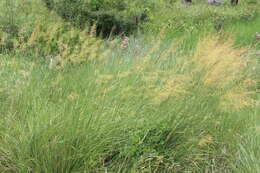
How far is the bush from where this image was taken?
7.02 metres

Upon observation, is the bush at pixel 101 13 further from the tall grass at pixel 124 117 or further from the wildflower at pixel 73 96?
the wildflower at pixel 73 96

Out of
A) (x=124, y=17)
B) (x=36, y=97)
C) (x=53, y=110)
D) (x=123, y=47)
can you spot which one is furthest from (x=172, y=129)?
(x=124, y=17)

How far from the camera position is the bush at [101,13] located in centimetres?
702

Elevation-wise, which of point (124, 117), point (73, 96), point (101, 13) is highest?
point (73, 96)

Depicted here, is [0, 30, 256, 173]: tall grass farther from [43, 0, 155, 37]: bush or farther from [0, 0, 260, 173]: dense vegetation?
[43, 0, 155, 37]: bush

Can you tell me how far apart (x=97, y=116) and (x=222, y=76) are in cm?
129

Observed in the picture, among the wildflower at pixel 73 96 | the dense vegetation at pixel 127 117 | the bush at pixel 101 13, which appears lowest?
the bush at pixel 101 13

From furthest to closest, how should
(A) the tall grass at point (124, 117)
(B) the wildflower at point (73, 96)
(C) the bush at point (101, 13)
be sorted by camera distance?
(C) the bush at point (101, 13)
(B) the wildflower at point (73, 96)
(A) the tall grass at point (124, 117)

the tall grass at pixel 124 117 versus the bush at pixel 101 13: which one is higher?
the tall grass at pixel 124 117

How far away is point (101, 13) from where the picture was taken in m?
6.98

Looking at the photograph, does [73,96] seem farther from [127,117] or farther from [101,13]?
[101,13]

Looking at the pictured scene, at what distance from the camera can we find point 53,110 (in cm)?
258

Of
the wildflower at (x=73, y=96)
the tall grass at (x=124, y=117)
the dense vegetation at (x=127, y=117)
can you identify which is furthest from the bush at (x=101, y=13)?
the wildflower at (x=73, y=96)

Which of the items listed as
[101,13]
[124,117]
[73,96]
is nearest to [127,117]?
[124,117]
